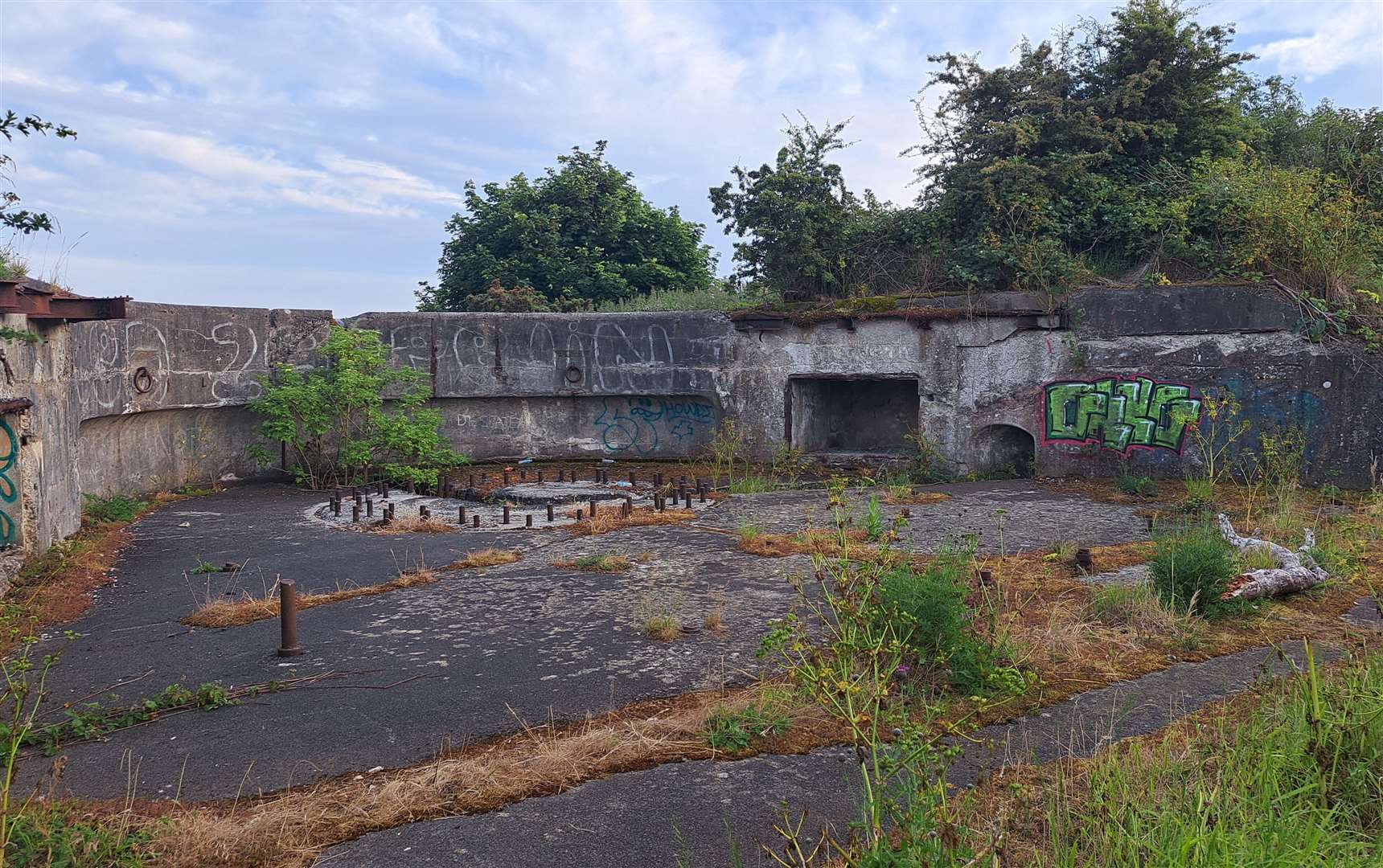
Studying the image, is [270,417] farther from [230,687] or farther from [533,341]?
[230,687]

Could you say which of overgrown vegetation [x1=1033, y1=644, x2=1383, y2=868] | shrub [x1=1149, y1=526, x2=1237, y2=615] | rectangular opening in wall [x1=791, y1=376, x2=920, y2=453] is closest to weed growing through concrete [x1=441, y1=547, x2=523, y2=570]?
shrub [x1=1149, y1=526, x2=1237, y2=615]

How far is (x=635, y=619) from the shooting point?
5949 mm

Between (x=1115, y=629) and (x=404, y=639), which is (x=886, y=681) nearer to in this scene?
(x=1115, y=629)

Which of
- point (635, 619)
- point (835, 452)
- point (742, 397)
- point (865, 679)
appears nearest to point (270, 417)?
point (742, 397)

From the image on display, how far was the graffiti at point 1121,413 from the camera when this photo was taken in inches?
441

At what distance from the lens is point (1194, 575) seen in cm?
586

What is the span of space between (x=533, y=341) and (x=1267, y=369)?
923 centimetres

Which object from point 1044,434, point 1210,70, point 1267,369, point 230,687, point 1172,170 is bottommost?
point 230,687

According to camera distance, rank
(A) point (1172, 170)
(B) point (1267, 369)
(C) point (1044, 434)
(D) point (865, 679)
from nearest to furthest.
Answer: (D) point (865, 679) < (B) point (1267, 369) < (C) point (1044, 434) < (A) point (1172, 170)

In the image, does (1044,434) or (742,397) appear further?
(742,397)

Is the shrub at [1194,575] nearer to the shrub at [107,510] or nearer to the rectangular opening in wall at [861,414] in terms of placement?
the rectangular opening in wall at [861,414]

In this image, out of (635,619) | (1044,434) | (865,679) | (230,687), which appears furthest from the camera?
(1044,434)

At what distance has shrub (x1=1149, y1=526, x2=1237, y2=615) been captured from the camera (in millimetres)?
5797

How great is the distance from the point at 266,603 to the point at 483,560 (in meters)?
1.70
